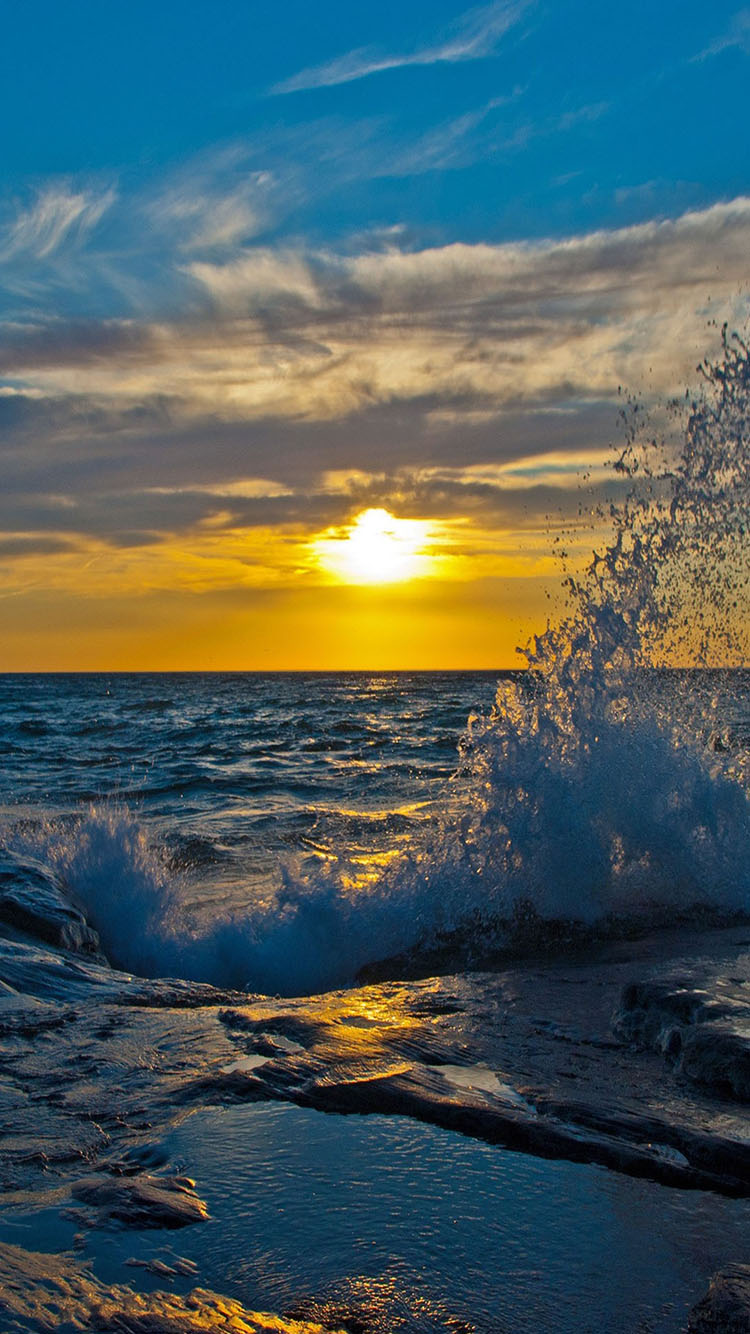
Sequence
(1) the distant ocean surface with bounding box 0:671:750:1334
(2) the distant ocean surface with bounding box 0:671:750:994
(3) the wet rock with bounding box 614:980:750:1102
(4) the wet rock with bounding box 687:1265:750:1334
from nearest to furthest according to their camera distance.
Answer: (4) the wet rock with bounding box 687:1265:750:1334 → (1) the distant ocean surface with bounding box 0:671:750:1334 → (3) the wet rock with bounding box 614:980:750:1102 → (2) the distant ocean surface with bounding box 0:671:750:994

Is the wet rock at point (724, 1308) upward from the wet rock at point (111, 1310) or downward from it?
upward

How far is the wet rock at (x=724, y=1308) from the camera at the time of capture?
5.90ft

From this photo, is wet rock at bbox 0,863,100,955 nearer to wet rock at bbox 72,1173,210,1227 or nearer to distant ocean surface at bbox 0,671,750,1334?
distant ocean surface at bbox 0,671,750,1334

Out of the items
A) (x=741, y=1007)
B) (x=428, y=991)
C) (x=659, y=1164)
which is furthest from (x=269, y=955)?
(x=659, y=1164)

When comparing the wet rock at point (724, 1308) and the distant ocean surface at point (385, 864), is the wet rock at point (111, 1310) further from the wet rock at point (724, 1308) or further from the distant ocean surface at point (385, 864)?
the distant ocean surface at point (385, 864)

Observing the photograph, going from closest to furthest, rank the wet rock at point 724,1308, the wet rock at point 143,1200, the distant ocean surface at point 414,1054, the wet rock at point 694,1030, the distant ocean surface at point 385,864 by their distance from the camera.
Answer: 1. the wet rock at point 724,1308
2. the distant ocean surface at point 414,1054
3. the wet rock at point 143,1200
4. the wet rock at point 694,1030
5. the distant ocean surface at point 385,864

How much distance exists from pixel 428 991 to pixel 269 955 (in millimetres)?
1491

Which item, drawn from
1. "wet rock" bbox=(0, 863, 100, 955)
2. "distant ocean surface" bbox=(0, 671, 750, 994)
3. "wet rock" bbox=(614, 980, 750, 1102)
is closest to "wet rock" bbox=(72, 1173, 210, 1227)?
"wet rock" bbox=(614, 980, 750, 1102)

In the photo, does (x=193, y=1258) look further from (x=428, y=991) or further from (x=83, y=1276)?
(x=428, y=991)

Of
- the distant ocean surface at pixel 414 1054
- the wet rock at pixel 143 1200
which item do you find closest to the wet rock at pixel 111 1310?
the distant ocean surface at pixel 414 1054

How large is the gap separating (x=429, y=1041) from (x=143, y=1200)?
4.77 feet

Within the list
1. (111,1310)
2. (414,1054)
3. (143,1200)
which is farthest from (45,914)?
(111,1310)

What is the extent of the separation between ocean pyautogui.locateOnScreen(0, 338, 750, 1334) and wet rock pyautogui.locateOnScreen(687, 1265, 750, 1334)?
3 cm

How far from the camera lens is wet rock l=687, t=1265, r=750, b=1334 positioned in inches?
70.8
